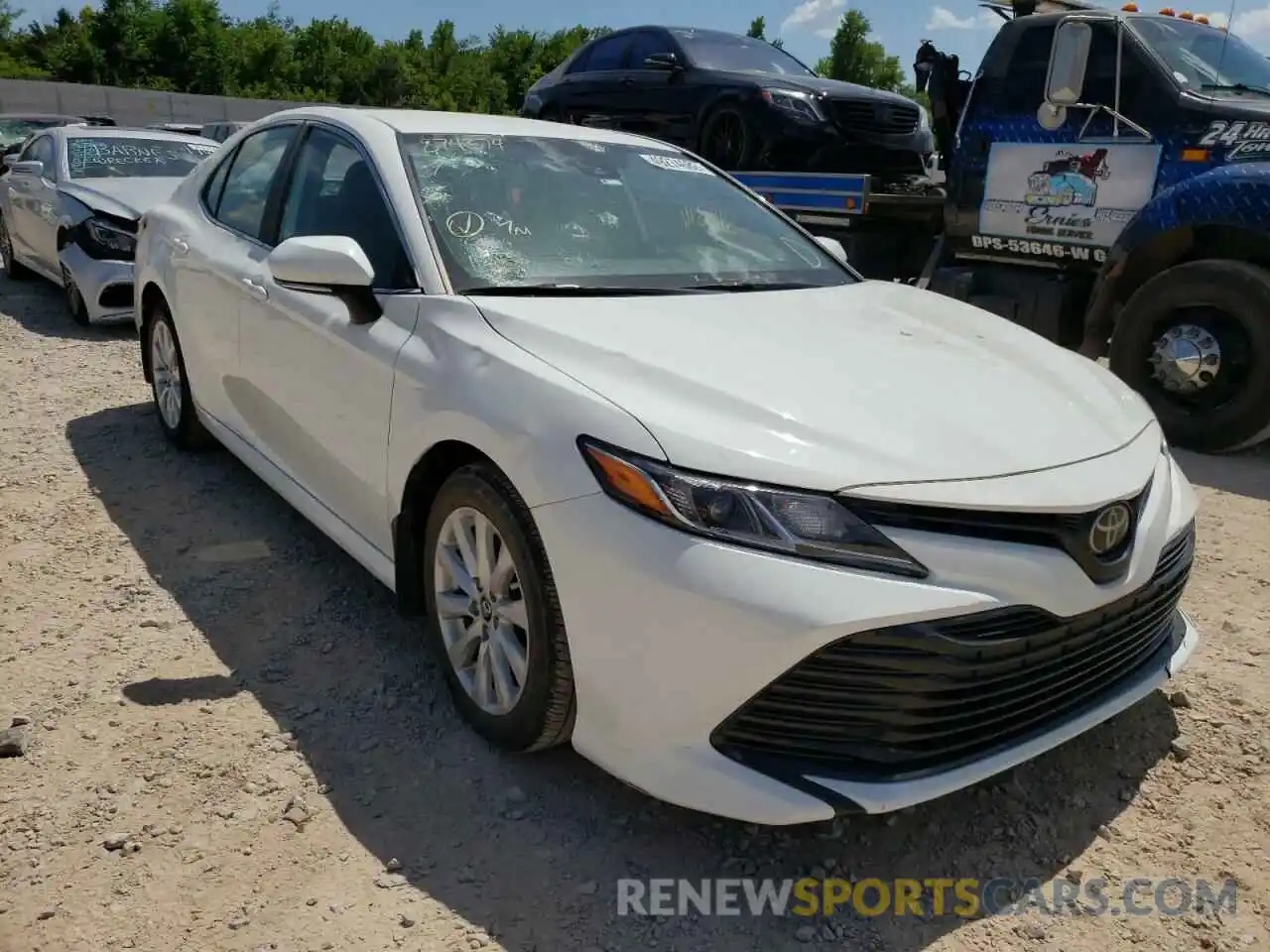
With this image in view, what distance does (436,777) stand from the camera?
2.68 metres

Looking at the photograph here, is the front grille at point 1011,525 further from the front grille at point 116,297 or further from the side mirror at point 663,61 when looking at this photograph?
the side mirror at point 663,61

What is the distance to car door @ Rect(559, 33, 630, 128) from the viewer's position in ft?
32.1

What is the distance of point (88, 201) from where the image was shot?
7.90 metres

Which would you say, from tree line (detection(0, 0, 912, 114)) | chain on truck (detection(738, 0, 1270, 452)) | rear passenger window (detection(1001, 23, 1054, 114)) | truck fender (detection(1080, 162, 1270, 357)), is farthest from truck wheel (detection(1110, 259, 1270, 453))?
tree line (detection(0, 0, 912, 114))

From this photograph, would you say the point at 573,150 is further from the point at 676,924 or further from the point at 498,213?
the point at 676,924

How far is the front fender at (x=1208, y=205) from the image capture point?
5.24 m

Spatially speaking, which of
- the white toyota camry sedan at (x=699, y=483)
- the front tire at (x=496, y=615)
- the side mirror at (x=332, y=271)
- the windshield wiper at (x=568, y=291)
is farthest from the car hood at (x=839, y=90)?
the front tire at (x=496, y=615)

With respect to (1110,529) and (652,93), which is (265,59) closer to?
(652,93)

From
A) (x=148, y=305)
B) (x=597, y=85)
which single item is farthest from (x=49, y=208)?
(x=597, y=85)

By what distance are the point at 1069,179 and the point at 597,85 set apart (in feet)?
16.5

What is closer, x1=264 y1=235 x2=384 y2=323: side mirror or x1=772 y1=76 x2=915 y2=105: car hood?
x1=264 y1=235 x2=384 y2=323: side mirror

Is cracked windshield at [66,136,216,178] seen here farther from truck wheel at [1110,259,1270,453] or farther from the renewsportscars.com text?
the renewsportscars.com text

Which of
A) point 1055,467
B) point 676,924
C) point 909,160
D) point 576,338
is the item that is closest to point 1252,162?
point 909,160

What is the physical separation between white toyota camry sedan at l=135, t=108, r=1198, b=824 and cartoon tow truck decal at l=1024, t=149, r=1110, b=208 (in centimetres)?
322
